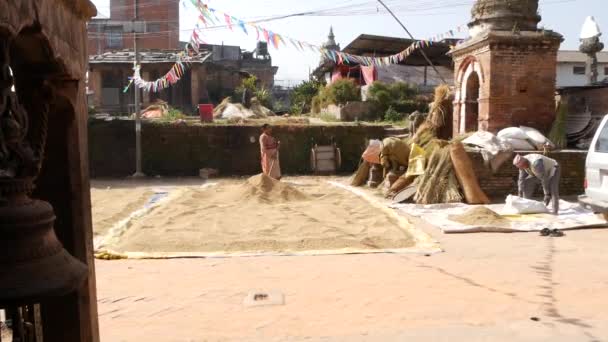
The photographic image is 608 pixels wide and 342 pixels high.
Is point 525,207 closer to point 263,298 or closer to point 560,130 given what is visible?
point 560,130

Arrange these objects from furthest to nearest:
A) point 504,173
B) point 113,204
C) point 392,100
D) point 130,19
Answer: point 130,19 → point 392,100 → point 504,173 → point 113,204

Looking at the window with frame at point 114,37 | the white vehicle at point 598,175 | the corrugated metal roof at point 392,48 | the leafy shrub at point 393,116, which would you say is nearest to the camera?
the white vehicle at point 598,175

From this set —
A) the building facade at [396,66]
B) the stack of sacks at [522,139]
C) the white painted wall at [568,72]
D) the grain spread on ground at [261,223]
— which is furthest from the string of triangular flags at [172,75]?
the white painted wall at [568,72]

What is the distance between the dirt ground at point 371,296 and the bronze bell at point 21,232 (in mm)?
2752

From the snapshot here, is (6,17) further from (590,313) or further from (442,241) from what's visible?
(442,241)

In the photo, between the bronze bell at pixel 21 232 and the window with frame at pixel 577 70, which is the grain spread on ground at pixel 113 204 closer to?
the bronze bell at pixel 21 232

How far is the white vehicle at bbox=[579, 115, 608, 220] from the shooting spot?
8.79 meters

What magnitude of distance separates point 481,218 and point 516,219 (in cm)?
73

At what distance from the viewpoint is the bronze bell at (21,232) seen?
194 cm

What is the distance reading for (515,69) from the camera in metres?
14.3

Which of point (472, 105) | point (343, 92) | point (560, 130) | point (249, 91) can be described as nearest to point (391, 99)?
point (343, 92)

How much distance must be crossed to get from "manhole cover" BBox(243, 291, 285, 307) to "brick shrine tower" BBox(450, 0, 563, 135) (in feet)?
33.3

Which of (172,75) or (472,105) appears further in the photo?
(172,75)

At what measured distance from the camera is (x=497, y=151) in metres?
12.5
